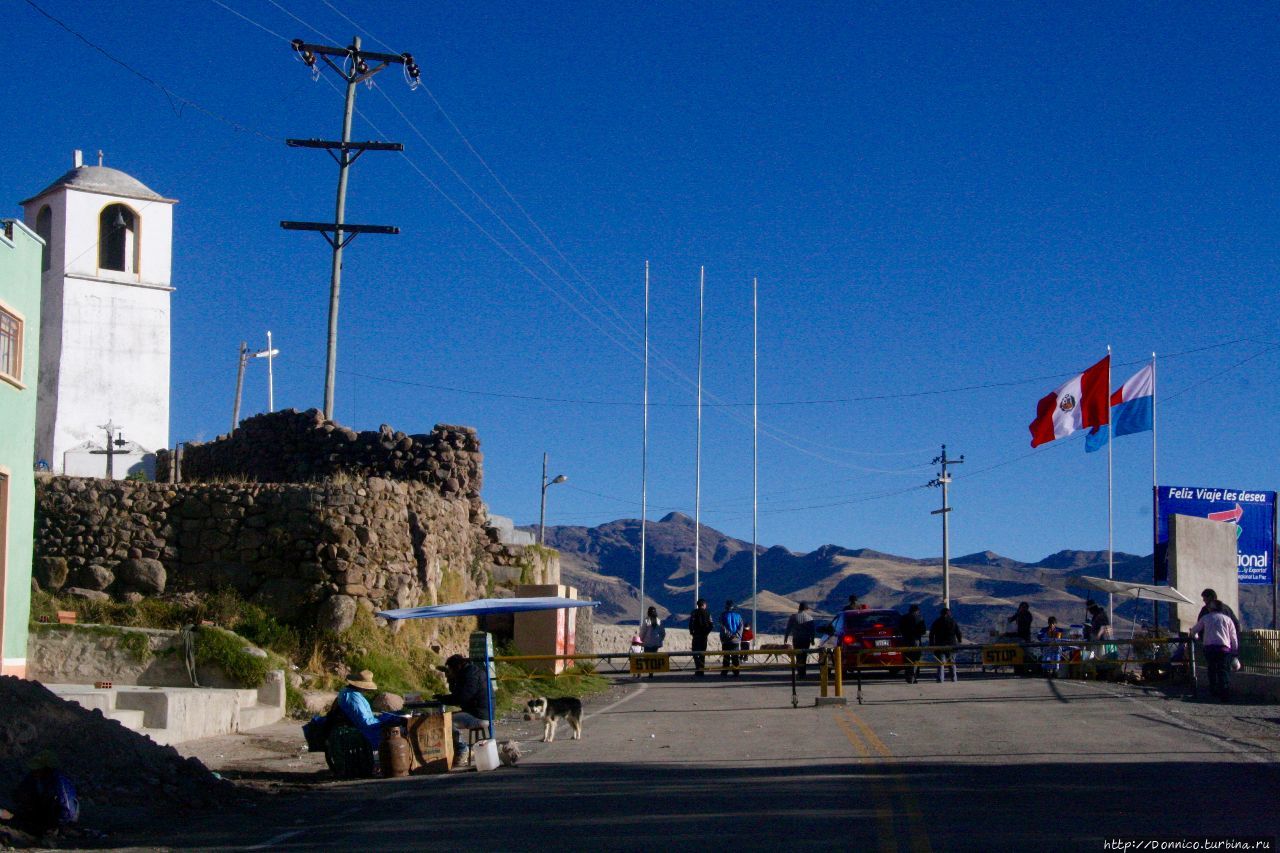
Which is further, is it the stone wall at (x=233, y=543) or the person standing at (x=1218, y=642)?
the stone wall at (x=233, y=543)

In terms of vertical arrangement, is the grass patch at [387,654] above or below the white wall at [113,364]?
below

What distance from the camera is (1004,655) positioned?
29.3 m

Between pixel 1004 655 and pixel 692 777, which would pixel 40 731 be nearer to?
pixel 692 777

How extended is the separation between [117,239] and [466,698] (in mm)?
37400

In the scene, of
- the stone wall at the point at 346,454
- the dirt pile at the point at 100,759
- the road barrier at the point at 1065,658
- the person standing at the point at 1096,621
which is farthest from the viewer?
the person standing at the point at 1096,621

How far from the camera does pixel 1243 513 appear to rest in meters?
39.4

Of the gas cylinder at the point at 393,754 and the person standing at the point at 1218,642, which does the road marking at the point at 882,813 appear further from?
the person standing at the point at 1218,642

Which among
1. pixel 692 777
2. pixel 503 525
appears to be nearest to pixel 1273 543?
pixel 503 525

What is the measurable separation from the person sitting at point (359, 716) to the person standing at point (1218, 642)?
43.1ft

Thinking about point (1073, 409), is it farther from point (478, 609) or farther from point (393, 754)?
point (393, 754)

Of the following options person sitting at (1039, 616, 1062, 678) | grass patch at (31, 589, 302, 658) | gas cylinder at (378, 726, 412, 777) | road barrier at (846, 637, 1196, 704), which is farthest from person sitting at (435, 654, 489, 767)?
person sitting at (1039, 616, 1062, 678)

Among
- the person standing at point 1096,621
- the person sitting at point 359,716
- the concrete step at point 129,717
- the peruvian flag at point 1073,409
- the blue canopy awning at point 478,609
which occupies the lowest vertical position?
the concrete step at point 129,717

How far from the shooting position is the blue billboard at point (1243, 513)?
128 ft

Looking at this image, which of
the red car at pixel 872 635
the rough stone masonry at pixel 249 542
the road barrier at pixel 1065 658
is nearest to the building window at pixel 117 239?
the rough stone masonry at pixel 249 542
